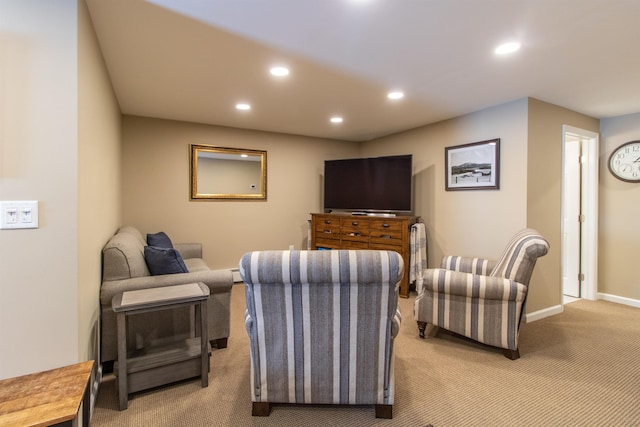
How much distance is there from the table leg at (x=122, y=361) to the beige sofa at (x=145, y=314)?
407 mm

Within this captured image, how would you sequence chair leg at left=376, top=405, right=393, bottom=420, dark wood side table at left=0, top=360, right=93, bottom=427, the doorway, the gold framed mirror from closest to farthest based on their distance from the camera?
dark wood side table at left=0, top=360, right=93, bottom=427 < chair leg at left=376, top=405, right=393, bottom=420 < the doorway < the gold framed mirror

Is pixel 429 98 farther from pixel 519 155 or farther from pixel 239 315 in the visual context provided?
pixel 239 315

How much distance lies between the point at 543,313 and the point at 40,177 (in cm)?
443

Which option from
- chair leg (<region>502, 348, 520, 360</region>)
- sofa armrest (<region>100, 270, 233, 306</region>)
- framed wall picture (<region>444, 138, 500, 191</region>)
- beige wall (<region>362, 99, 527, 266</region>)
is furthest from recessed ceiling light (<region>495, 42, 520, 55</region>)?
sofa armrest (<region>100, 270, 233, 306</region>)

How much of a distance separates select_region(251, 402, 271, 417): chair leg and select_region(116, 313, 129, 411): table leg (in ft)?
2.58

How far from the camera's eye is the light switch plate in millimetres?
1439

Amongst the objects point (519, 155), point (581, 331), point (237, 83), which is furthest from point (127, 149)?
point (581, 331)

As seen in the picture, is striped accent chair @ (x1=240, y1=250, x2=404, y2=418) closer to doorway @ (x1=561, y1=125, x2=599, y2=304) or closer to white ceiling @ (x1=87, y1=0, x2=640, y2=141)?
white ceiling @ (x1=87, y1=0, x2=640, y2=141)

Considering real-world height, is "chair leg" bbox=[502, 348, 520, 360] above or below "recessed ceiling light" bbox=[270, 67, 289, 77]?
below

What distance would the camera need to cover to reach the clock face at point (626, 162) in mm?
3637

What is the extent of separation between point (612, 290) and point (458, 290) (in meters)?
2.89

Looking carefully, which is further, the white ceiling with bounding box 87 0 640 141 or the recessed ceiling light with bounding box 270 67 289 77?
the recessed ceiling light with bounding box 270 67 289 77

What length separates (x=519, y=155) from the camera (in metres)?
3.23

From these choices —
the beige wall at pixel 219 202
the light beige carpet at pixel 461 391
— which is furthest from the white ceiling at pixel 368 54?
the light beige carpet at pixel 461 391
